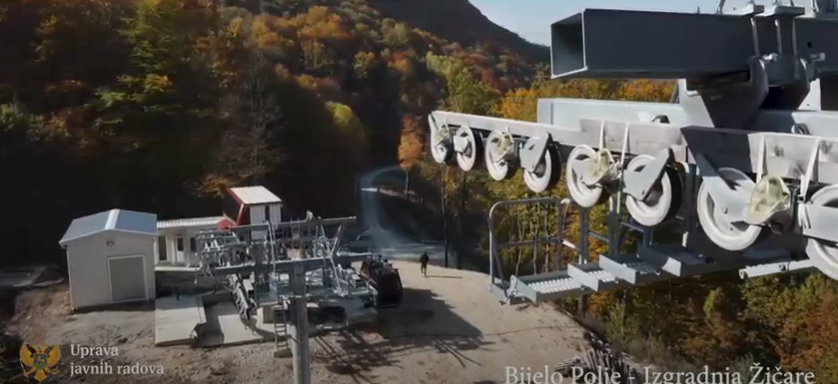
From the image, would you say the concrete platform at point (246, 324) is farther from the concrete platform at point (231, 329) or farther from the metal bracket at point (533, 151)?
the metal bracket at point (533, 151)

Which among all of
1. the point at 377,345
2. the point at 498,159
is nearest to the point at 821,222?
the point at 498,159

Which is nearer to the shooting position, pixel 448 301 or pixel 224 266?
pixel 224 266

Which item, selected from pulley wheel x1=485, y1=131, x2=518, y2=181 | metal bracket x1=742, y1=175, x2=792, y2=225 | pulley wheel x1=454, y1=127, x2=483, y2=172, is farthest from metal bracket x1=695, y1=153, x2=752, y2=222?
pulley wheel x1=454, y1=127, x2=483, y2=172

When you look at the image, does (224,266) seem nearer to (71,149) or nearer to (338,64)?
(71,149)

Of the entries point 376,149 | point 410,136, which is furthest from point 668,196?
point 376,149

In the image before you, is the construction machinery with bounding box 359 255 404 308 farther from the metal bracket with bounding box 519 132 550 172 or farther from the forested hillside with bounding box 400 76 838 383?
the metal bracket with bounding box 519 132 550 172
